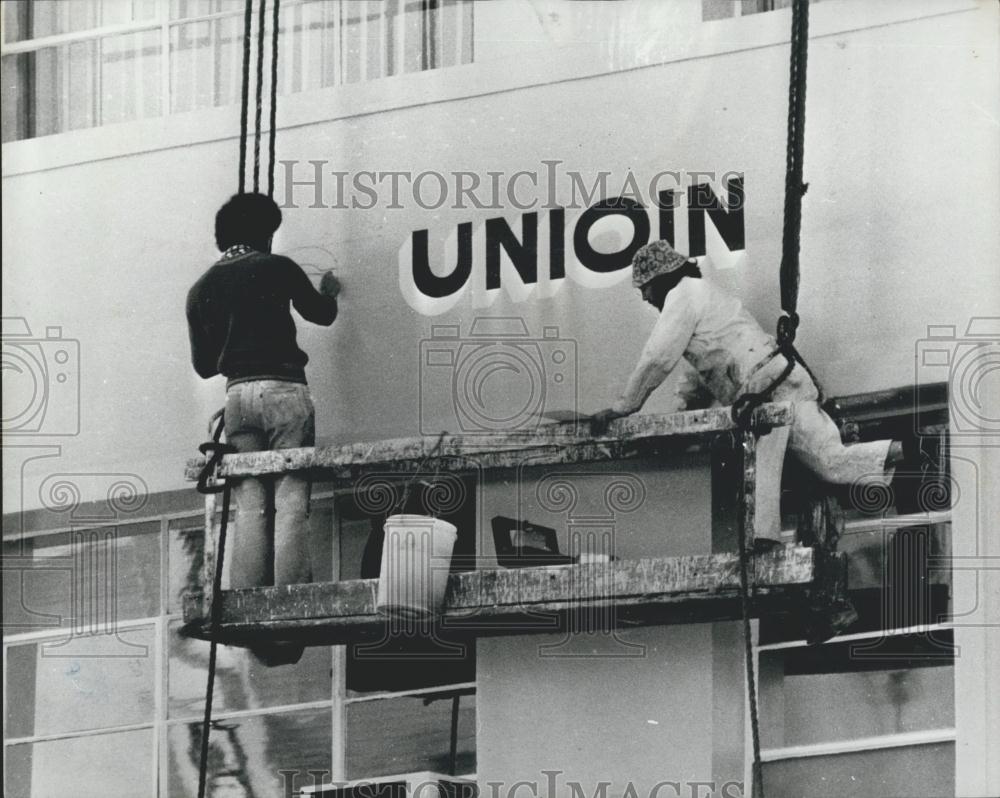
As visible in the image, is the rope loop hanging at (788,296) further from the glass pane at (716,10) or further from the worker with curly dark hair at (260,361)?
the worker with curly dark hair at (260,361)

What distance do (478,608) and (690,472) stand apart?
24.3 inches

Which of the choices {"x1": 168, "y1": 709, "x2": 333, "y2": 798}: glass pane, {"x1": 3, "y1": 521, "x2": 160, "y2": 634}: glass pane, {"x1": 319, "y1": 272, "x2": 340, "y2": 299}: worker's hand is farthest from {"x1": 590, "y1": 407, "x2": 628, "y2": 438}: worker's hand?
{"x1": 3, "y1": 521, "x2": 160, "y2": 634}: glass pane

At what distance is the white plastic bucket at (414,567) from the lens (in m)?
5.68

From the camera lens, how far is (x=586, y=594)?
5.66 metres

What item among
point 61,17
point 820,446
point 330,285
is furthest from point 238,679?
point 61,17

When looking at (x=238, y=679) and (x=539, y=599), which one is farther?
(x=238, y=679)

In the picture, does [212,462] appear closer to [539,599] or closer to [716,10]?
[539,599]

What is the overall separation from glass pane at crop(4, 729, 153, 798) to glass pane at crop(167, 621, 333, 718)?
0.45 feet

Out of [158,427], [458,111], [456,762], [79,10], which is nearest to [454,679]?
[456,762]

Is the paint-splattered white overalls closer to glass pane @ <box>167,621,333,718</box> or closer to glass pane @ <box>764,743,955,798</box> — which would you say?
glass pane @ <box>764,743,955,798</box>

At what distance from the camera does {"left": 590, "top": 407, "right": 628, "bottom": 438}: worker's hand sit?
5.73 m

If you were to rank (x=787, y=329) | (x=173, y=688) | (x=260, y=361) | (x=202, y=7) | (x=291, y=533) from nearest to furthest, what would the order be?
(x=787, y=329)
(x=291, y=533)
(x=260, y=361)
(x=173, y=688)
(x=202, y=7)

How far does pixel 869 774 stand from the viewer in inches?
222

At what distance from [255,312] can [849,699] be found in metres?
1.78
